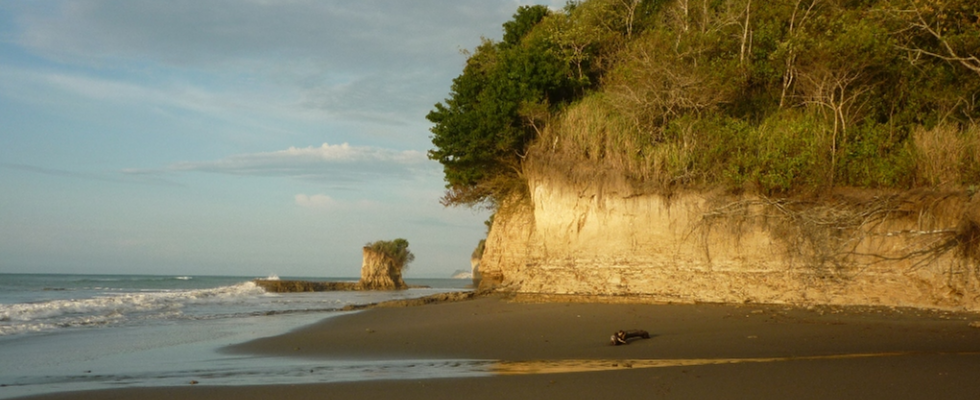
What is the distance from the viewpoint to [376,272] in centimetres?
4344

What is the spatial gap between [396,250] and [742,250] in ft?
107

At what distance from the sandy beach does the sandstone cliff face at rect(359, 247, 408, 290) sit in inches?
1074

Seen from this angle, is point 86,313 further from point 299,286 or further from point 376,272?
point 376,272

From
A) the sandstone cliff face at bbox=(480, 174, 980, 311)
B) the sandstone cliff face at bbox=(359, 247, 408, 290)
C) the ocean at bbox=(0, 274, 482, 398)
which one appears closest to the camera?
the ocean at bbox=(0, 274, 482, 398)

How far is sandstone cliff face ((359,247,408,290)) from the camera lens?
142 feet

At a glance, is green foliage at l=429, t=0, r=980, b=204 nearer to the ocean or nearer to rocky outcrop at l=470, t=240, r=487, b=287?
the ocean

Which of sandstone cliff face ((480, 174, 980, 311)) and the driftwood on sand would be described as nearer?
the driftwood on sand

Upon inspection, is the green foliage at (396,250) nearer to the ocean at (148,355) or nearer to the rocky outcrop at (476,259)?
the rocky outcrop at (476,259)

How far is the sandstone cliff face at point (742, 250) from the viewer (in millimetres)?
13773

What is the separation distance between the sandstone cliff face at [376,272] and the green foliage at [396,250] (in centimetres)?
42

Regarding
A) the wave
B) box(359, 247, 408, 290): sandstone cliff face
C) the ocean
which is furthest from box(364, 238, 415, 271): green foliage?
the ocean

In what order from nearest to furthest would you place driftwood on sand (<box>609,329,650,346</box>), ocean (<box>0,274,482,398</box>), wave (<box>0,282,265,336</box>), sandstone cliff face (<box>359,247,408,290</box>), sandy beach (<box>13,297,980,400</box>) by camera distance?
sandy beach (<box>13,297,980,400</box>)
ocean (<box>0,274,482,398</box>)
driftwood on sand (<box>609,329,650,346</box>)
wave (<box>0,282,265,336</box>)
sandstone cliff face (<box>359,247,408,290</box>)

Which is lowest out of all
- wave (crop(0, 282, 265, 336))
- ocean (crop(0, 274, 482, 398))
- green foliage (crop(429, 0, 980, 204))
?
ocean (crop(0, 274, 482, 398))

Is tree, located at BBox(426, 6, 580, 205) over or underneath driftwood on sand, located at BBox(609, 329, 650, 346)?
over
